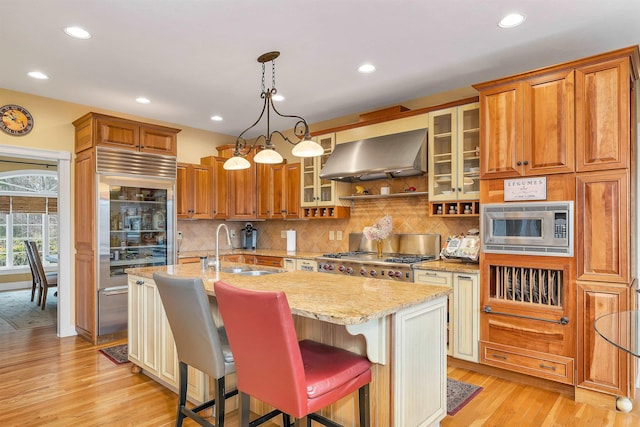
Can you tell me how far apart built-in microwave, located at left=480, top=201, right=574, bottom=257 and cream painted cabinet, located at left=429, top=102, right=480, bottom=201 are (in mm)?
460

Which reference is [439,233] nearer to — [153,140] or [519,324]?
[519,324]

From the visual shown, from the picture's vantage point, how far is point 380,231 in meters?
4.39

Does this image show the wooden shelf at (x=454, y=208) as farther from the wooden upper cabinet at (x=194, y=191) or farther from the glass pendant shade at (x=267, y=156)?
the wooden upper cabinet at (x=194, y=191)

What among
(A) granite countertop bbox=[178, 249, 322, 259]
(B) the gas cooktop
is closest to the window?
(A) granite countertop bbox=[178, 249, 322, 259]

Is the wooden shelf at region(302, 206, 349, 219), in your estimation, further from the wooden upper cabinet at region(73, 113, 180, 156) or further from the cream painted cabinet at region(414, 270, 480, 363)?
the wooden upper cabinet at region(73, 113, 180, 156)

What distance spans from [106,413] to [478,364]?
2.90 m

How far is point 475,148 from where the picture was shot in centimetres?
362

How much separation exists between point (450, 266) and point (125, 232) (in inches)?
142

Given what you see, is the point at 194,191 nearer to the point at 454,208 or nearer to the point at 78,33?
the point at 78,33

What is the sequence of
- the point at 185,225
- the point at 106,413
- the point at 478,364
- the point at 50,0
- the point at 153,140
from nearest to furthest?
the point at 50,0 < the point at 106,413 < the point at 478,364 < the point at 153,140 < the point at 185,225

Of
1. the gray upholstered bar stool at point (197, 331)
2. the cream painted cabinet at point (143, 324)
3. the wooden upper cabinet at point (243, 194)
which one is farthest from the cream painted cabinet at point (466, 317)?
the wooden upper cabinet at point (243, 194)

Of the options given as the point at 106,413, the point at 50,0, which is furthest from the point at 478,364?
the point at 50,0

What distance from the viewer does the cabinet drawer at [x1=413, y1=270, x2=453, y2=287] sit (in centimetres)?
342

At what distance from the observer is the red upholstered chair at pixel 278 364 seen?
150 centimetres
